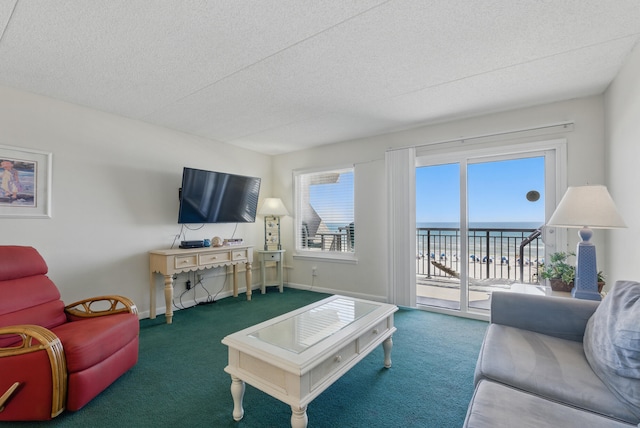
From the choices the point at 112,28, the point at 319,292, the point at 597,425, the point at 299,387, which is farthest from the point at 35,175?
the point at 597,425

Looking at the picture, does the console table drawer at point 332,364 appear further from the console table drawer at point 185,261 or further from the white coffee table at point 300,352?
the console table drawer at point 185,261

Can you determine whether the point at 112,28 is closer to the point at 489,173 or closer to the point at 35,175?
the point at 35,175

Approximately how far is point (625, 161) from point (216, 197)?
13.2 ft

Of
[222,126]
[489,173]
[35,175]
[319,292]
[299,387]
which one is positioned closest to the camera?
[299,387]

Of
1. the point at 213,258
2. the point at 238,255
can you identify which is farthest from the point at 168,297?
the point at 238,255

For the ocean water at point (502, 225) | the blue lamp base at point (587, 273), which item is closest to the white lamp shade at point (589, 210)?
the blue lamp base at point (587, 273)

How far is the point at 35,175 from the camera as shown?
268cm

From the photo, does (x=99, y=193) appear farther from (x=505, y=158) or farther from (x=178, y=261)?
(x=505, y=158)

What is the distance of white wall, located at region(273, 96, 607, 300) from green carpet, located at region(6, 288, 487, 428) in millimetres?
1297

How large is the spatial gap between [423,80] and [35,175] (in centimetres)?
358

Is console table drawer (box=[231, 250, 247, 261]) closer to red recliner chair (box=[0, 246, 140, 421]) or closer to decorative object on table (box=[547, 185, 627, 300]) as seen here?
red recliner chair (box=[0, 246, 140, 421])

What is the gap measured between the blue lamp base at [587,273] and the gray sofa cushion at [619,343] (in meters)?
0.59

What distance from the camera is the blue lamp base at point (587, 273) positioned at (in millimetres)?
2043

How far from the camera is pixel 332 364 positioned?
1.65 m
